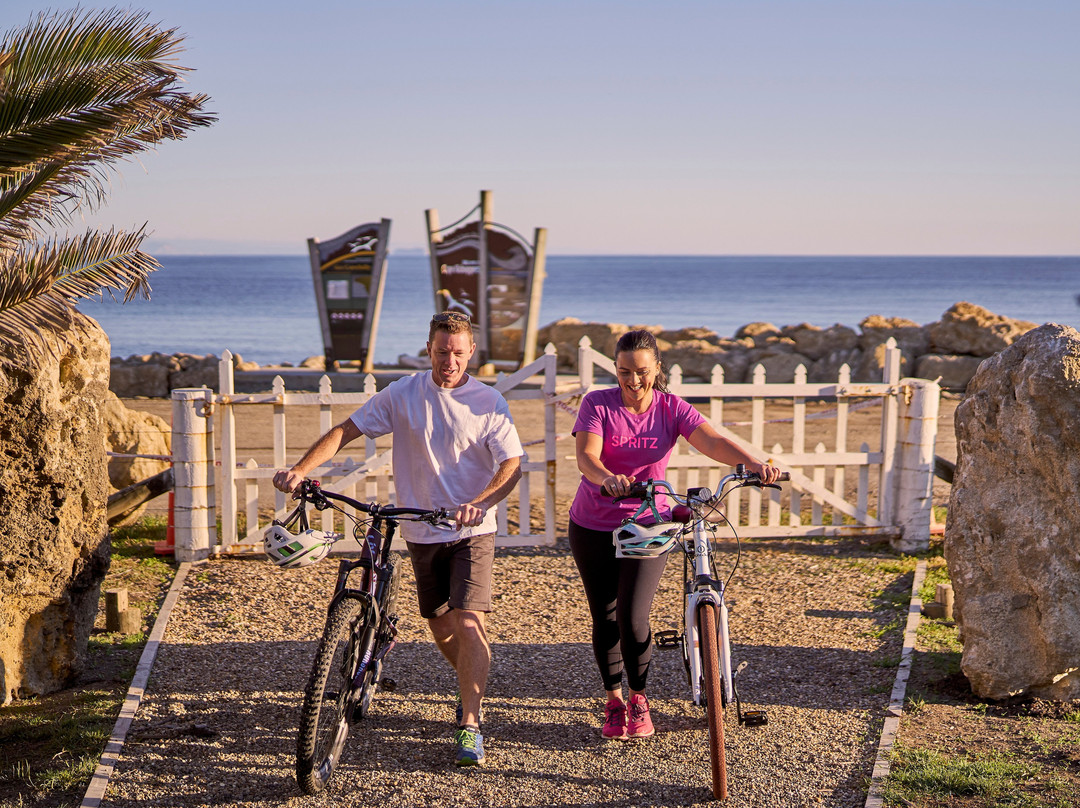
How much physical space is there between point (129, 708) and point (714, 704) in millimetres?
2884

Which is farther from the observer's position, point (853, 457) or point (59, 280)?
point (853, 457)

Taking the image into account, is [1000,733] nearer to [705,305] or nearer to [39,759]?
[39,759]

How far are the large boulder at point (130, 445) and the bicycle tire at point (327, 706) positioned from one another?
5581mm

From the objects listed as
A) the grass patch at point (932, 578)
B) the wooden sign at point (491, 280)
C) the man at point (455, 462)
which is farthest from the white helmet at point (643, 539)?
the wooden sign at point (491, 280)

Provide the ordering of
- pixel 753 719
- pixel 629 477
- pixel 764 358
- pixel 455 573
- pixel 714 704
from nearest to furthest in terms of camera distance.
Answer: pixel 714 704 → pixel 629 477 → pixel 455 573 → pixel 753 719 → pixel 764 358

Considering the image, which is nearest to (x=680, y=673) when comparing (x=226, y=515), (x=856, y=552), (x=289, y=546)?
(x=289, y=546)

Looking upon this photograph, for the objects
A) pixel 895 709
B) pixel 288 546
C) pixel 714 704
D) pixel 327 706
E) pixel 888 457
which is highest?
pixel 288 546

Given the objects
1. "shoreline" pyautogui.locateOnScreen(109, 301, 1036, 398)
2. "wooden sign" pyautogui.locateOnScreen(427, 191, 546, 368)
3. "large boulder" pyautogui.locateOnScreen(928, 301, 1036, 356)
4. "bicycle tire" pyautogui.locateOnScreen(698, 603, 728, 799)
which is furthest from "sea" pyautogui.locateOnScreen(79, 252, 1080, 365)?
"bicycle tire" pyautogui.locateOnScreen(698, 603, 728, 799)

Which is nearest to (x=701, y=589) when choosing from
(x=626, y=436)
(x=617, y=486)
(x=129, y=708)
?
(x=617, y=486)

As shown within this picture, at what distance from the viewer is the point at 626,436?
4703mm

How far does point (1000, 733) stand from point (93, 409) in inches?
201

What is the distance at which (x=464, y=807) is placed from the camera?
4238 mm

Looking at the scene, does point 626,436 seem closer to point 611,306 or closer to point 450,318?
point 450,318

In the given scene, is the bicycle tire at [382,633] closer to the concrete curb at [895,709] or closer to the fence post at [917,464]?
the concrete curb at [895,709]
